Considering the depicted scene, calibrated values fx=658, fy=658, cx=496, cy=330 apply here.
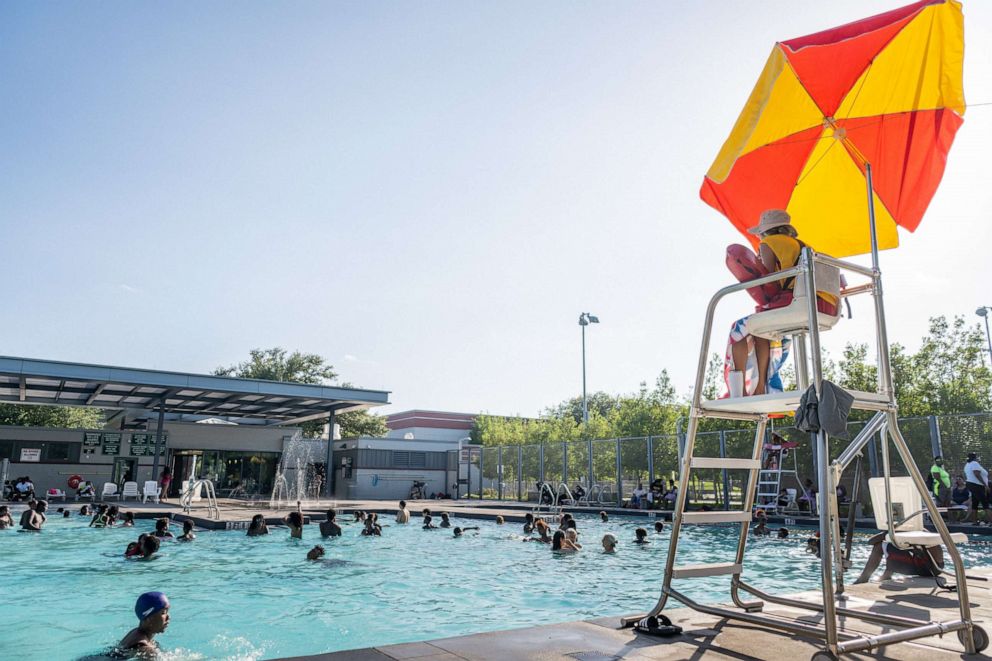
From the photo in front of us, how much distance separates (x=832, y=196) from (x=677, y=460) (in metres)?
20.5

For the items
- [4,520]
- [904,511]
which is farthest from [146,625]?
[4,520]

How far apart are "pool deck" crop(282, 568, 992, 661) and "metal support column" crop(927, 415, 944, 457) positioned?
14.2 meters

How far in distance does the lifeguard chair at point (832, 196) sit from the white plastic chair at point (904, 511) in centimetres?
3

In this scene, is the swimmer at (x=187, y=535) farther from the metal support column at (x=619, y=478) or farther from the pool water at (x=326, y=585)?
the metal support column at (x=619, y=478)

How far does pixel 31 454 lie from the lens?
30.0 meters

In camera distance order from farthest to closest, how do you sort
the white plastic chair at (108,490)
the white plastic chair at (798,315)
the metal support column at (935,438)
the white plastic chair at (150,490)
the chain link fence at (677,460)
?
the white plastic chair at (108,490)
the white plastic chair at (150,490)
the chain link fence at (677,460)
the metal support column at (935,438)
the white plastic chair at (798,315)

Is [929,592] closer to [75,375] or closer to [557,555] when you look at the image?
[557,555]

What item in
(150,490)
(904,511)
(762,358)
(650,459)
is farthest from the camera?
(150,490)

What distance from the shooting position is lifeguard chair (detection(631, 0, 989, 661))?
348cm

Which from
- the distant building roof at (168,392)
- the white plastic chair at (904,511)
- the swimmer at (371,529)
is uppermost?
the distant building roof at (168,392)

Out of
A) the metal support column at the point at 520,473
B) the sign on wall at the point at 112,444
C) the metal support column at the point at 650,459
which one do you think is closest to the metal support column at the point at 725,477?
the metal support column at the point at 650,459

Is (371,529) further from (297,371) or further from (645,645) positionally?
(297,371)

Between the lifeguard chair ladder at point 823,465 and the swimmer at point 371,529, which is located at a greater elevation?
the lifeguard chair ladder at point 823,465

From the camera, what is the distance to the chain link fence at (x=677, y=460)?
649 inches
